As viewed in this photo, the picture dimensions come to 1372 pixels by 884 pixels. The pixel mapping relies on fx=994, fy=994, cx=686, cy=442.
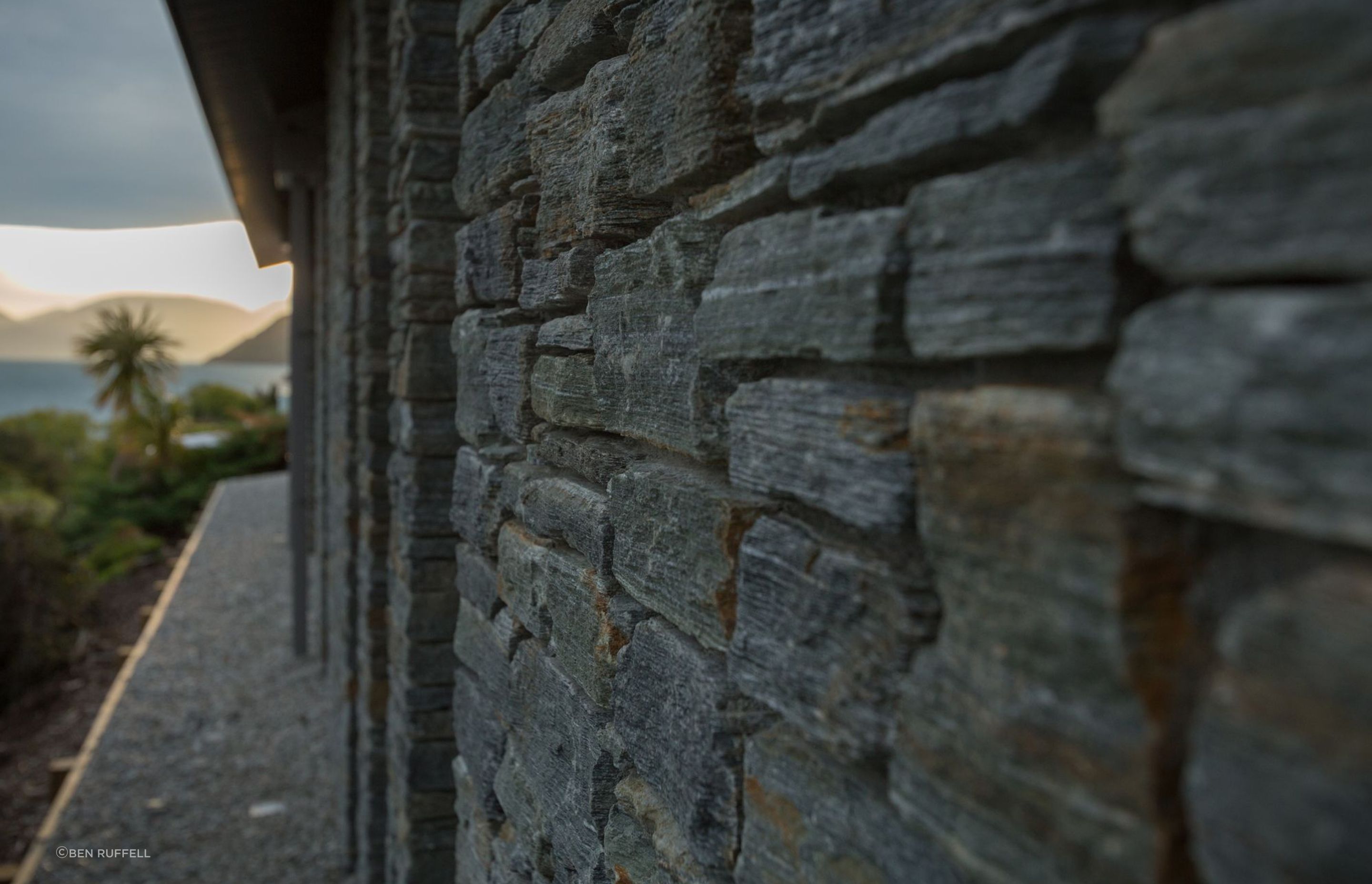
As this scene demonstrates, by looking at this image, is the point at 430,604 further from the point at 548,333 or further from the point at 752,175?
the point at 752,175

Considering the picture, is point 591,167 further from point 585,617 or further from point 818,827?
point 818,827

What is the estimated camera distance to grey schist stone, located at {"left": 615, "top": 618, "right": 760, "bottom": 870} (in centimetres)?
116

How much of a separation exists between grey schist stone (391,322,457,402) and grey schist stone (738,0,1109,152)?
6.91 feet

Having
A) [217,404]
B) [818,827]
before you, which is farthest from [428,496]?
[217,404]

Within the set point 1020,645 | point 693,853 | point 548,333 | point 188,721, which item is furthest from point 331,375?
point 1020,645

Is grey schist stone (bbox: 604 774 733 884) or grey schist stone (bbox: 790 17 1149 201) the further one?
grey schist stone (bbox: 604 774 733 884)

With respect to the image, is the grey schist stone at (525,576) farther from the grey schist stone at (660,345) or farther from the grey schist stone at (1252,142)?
the grey schist stone at (1252,142)

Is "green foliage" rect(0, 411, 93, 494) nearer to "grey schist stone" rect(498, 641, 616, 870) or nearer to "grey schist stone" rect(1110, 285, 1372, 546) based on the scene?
"grey schist stone" rect(498, 641, 616, 870)

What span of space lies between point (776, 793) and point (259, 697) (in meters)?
7.78

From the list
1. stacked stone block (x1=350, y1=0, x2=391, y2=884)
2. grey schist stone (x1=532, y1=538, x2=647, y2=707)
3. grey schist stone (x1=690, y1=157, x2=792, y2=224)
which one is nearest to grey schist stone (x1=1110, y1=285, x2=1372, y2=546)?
grey schist stone (x1=690, y1=157, x2=792, y2=224)

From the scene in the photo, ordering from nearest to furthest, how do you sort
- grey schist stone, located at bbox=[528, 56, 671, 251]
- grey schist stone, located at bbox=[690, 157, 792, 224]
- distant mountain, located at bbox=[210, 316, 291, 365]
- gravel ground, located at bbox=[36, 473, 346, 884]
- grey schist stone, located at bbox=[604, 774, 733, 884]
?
grey schist stone, located at bbox=[690, 157, 792, 224]
grey schist stone, located at bbox=[604, 774, 733, 884]
grey schist stone, located at bbox=[528, 56, 671, 251]
gravel ground, located at bbox=[36, 473, 346, 884]
distant mountain, located at bbox=[210, 316, 291, 365]

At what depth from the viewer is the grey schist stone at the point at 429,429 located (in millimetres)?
2982

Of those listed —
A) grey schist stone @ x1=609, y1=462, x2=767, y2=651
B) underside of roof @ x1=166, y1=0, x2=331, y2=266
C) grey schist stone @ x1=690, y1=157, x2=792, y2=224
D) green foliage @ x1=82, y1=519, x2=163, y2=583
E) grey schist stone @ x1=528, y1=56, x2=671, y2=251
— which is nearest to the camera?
grey schist stone @ x1=690, y1=157, x2=792, y2=224

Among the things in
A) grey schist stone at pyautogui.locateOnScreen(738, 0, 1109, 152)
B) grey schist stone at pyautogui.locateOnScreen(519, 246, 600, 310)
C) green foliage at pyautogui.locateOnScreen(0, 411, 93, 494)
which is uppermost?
grey schist stone at pyautogui.locateOnScreen(738, 0, 1109, 152)
